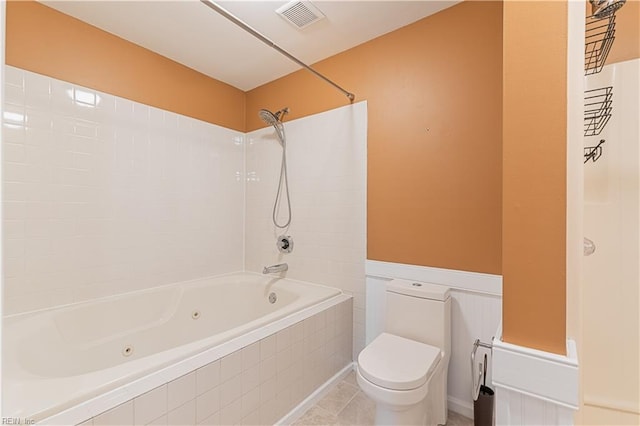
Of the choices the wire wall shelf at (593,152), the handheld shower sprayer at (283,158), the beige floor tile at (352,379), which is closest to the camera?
the wire wall shelf at (593,152)

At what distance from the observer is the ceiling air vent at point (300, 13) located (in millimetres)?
1718

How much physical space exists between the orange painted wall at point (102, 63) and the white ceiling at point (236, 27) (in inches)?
2.8

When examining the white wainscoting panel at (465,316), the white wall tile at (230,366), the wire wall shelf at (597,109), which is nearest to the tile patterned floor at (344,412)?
the white wainscoting panel at (465,316)

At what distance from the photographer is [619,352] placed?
4.16 ft

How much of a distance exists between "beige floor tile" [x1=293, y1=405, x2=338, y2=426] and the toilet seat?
466 millimetres

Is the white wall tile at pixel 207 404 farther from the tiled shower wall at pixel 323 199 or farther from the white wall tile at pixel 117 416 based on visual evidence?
the tiled shower wall at pixel 323 199

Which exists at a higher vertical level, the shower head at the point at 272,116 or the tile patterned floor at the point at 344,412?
the shower head at the point at 272,116

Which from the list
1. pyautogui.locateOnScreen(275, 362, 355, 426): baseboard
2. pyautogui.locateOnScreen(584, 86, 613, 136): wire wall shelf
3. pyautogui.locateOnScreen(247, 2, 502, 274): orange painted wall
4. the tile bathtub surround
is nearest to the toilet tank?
pyautogui.locateOnScreen(247, 2, 502, 274): orange painted wall

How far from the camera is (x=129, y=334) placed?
189cm

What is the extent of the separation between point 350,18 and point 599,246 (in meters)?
1.80

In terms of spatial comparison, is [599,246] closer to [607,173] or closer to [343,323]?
[607,173]

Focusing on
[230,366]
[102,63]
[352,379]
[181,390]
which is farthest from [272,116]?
[352,379]

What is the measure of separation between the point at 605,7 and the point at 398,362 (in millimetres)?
1618

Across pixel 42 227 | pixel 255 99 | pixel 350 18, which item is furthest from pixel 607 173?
pixel 42 227
